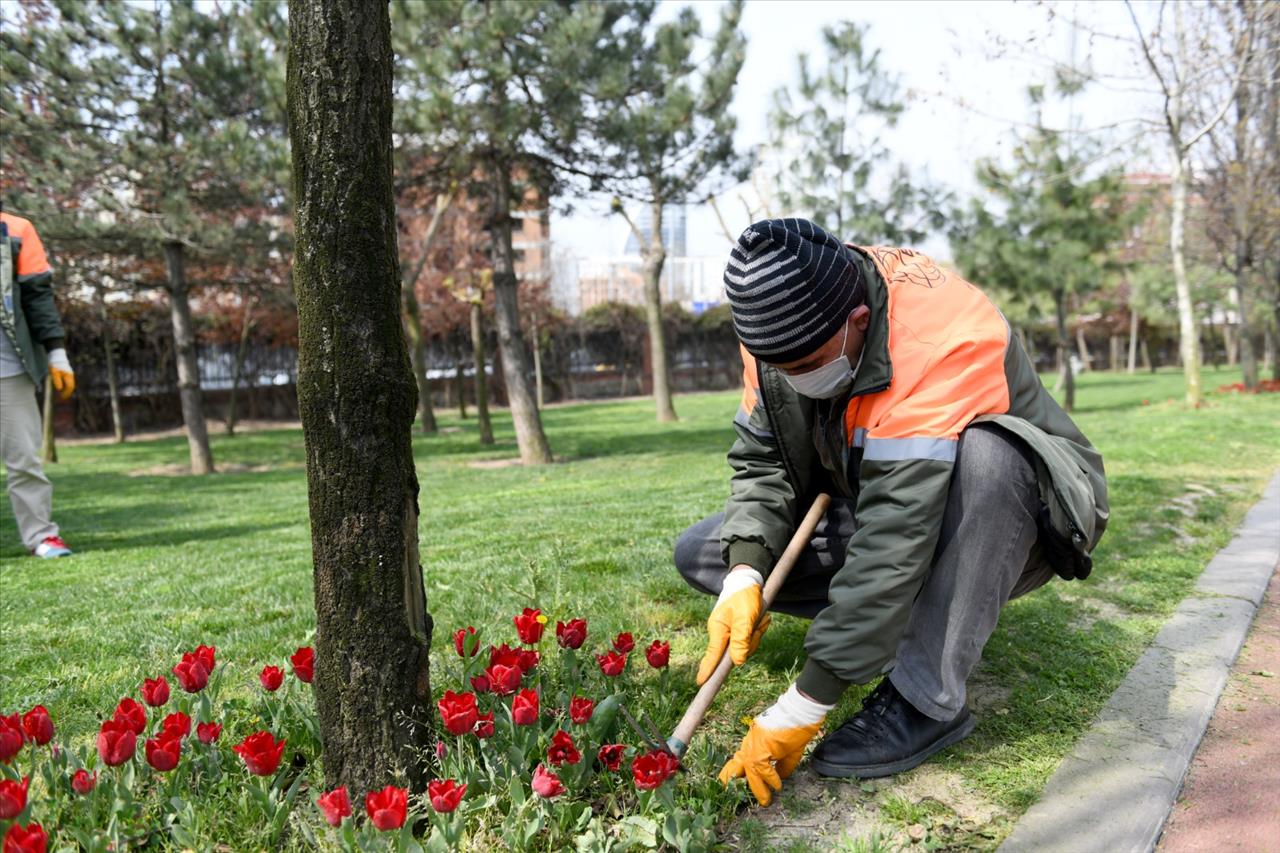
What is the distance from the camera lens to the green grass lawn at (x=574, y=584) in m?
2.60

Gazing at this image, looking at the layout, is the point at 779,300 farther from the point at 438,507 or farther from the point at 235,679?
the point at 438,507

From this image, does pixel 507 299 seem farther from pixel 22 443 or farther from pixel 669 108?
pixel 22 443

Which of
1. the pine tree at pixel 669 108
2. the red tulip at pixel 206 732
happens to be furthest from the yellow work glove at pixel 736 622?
the pine tree at pixel 669 108

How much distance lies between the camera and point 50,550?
5406mm

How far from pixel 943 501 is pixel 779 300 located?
575mm

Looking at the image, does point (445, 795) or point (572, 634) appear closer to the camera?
point (445, 795)

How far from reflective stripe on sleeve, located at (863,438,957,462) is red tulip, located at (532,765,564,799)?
38.7 inches

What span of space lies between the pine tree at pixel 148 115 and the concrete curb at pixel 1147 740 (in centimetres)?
946

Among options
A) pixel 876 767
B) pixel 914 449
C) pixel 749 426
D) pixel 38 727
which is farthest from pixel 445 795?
pixel 749 426

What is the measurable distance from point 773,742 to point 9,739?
155cm

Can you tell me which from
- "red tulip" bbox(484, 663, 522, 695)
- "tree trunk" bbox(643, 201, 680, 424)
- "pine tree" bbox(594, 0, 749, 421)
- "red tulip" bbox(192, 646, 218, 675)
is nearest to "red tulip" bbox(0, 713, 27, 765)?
"red tulip" bbox(192, 646, 218, 675)

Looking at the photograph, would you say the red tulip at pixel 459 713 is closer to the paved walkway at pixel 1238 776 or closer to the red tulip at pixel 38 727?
the red tulip at pixel 38 727

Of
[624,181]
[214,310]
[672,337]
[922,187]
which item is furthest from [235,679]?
[672,337]

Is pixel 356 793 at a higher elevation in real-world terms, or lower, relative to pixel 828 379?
lower
